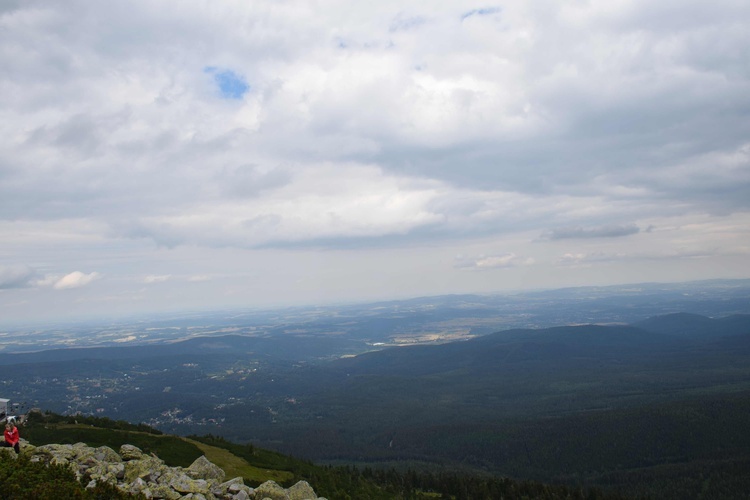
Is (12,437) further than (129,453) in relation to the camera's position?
No

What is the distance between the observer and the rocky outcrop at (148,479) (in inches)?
1038

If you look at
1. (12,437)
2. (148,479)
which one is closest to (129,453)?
(12,437)

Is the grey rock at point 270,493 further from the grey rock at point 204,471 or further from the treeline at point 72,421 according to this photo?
the treeline at point 72,421

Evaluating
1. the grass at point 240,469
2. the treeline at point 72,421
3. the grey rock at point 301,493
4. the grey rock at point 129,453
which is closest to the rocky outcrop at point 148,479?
the grey rock at point 301,493

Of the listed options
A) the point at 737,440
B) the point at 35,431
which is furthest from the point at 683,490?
the point at 35,431

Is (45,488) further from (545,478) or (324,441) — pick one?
(324,441)

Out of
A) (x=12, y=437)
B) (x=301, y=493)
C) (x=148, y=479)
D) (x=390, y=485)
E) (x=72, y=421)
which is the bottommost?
(x=390, y=485)

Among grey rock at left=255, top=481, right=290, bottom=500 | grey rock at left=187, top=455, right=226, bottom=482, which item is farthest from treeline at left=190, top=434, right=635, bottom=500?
grey rock at left=255, top=481, right=290, bottom=500

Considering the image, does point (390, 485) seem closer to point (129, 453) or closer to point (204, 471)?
point (204, 471)

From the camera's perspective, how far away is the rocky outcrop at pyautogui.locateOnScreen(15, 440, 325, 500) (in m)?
26.4

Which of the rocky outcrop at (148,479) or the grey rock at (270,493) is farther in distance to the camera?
the grey rock at (270,493)

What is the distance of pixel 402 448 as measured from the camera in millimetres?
158625

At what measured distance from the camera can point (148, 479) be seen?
93.8 ft

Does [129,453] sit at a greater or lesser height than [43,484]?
lesser
